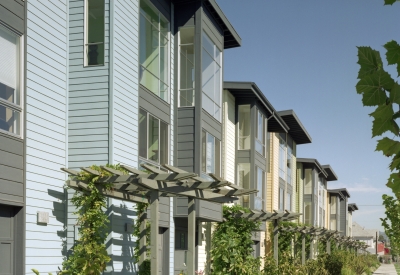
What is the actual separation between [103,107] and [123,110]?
69 centimetres

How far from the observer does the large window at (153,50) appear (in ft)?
55.5

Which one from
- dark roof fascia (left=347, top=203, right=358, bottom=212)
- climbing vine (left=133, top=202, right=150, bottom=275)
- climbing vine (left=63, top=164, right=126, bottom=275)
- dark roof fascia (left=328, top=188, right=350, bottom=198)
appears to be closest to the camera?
climbing vine (left=63, top=164, right=126, bottom=275)

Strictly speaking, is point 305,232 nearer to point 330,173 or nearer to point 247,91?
point 247,91

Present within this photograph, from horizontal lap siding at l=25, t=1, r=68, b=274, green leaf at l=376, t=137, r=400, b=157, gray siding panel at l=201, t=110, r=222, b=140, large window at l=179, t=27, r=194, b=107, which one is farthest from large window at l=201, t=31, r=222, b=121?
green leaf at l=376, t=137, r=400, b=157

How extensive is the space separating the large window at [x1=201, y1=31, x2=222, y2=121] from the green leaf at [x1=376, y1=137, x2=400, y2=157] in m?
18.2

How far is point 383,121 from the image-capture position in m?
1.79

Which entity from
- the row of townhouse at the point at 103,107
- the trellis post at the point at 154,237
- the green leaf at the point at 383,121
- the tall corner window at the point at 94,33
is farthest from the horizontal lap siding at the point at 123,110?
the green leaf at the point at 383,121

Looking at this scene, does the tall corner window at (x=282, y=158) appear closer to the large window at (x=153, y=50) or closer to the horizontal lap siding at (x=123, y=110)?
the large window at (x=153, y=50)

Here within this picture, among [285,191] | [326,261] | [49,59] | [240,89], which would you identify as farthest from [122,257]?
[285,191]

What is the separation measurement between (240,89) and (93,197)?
51.8ft

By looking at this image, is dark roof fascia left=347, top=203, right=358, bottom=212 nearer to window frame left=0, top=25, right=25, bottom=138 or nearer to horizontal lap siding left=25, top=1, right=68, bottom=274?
horizontal lap siding left=25, top=1, right=68, bottom=274

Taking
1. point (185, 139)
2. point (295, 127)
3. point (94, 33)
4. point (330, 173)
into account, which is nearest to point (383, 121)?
point (94, 33)

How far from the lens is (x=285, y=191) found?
129 ft

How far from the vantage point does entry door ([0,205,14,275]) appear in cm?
1136
